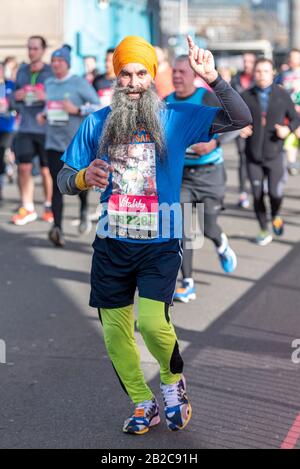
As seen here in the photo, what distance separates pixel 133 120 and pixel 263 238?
6.10 meters

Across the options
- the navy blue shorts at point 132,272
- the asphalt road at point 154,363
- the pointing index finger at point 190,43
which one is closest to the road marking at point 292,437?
the asphalt road at point 154,363

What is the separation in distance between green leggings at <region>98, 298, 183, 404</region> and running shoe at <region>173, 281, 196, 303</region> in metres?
3.00

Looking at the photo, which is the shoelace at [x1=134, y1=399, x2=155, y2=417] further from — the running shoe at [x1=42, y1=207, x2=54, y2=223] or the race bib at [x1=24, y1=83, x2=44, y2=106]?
the running shoe at [x1=42, y1=207, x2=54, y2=223]

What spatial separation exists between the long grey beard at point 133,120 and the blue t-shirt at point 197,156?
308cm

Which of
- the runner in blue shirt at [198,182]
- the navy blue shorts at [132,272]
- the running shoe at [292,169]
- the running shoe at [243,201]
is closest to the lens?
the navy blue shorts at [132,272]

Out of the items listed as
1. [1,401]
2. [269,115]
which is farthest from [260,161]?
[1,401]

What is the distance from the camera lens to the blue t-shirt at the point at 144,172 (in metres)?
4.83

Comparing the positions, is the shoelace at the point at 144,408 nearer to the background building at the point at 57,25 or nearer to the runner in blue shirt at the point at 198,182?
the runner in blue shirt at the point at 198,182

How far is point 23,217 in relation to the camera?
12109 mm

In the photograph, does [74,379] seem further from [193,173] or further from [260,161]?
[260,161]

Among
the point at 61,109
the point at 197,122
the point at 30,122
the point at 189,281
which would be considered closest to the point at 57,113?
the point at 61,109

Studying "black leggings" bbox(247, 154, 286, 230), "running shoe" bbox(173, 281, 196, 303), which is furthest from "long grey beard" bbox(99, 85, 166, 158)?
"black leggings" bbox(247, 154, 286, 230)

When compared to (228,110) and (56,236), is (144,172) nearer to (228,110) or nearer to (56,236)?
(228,110)
